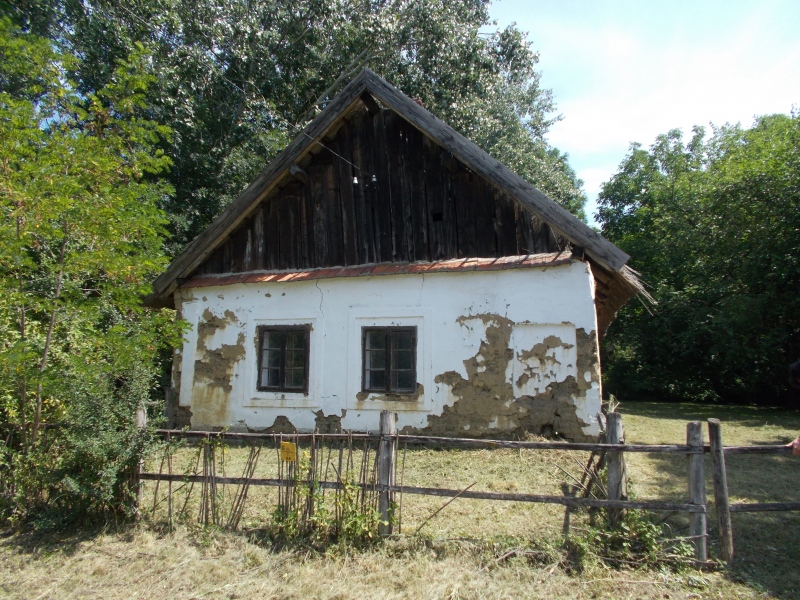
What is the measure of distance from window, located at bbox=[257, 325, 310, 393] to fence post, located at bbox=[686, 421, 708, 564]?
6.27m

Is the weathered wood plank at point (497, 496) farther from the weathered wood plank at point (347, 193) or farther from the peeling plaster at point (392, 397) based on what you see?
the weathered wood plank at point (347, 193)

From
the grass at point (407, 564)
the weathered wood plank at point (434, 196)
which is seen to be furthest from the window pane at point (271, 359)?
the grass at point (407, 564)

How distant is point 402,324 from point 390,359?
0.61 metres

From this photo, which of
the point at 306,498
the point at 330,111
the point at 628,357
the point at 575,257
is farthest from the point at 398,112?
the point at 628,357

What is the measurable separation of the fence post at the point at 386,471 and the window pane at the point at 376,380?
397 centimetres

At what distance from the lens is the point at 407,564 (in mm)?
4332

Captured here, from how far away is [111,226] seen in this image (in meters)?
5.55

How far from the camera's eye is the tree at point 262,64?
14.9m

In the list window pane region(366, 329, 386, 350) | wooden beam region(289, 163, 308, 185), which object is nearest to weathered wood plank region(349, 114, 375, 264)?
wooden beam region(289, 163, 308, 185)

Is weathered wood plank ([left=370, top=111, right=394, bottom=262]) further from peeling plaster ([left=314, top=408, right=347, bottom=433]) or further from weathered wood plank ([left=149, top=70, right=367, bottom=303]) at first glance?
peeling plaster ([left=314, top=408, right=347, bottom=433])

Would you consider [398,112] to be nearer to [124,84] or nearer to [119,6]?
[124,84]

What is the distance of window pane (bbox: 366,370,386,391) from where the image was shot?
8.91m

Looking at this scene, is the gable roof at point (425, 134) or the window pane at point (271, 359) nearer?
the gable roof at point (425, 134)

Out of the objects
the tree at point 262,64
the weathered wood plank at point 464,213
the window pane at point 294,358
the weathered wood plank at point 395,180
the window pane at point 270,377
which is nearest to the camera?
the weathered wood plank at point 464,213
